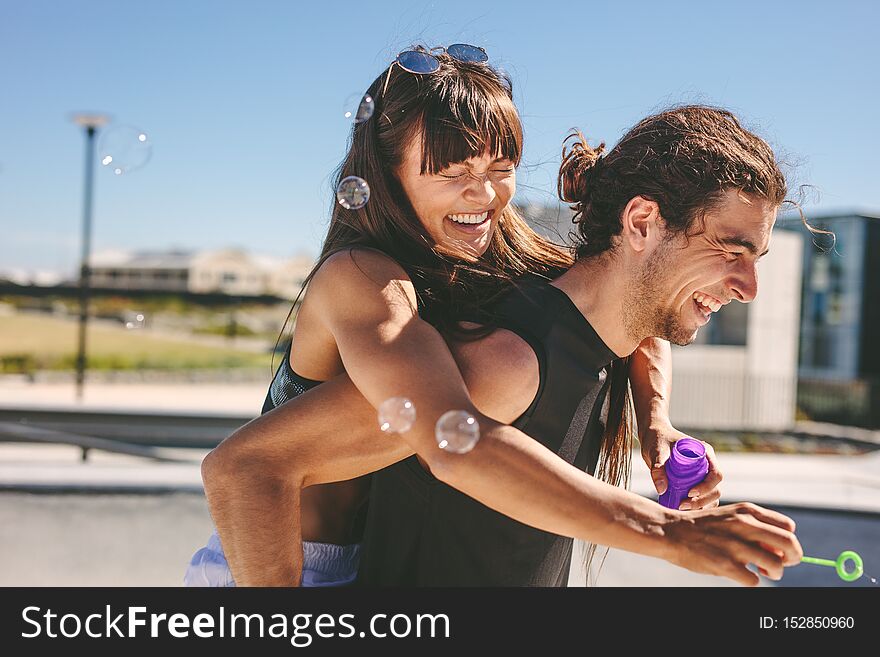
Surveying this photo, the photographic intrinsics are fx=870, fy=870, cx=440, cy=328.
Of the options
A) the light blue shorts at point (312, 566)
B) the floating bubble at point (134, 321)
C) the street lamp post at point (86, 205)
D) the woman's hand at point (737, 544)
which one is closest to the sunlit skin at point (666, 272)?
the woman's hand at point (737, 544)

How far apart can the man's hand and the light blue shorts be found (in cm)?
74

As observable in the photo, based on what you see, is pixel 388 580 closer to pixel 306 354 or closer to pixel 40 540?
pixel 306 354

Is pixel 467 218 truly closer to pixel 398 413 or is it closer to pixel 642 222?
pixel 642 222

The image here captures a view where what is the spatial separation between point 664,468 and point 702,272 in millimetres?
470

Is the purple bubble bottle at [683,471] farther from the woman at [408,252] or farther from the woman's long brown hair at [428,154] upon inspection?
the woman's long brown hair at [428,154]

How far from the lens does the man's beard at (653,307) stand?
1.91 metres

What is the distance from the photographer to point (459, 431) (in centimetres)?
149

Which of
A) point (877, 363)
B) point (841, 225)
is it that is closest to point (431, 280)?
point (841, 225)

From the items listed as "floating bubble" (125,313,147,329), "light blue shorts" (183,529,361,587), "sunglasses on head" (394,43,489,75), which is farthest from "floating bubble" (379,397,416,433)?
"floating bubble" (125,313,147,329)

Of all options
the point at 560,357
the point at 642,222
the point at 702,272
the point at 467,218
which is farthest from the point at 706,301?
the point at 467,218

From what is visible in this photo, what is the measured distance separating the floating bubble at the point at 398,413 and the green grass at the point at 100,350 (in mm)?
24812

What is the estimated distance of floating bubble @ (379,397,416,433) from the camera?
1.49 metres

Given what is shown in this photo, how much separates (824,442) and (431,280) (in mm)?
15323

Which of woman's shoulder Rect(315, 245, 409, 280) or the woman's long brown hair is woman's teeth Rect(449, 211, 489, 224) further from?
woman's shoulder Rect(315, 245, 409, 280)
